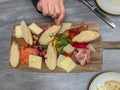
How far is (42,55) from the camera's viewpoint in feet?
3.30

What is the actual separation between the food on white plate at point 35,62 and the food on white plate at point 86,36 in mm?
147

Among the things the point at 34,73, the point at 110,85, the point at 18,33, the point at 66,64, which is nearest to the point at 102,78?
the point at 110,85

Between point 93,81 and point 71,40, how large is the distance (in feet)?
0.62

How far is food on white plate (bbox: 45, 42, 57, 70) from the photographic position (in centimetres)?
98

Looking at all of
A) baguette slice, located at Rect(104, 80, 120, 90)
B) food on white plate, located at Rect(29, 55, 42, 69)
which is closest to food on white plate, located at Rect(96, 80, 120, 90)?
baguette slice, located at Rect(104, 80, 120, 90)

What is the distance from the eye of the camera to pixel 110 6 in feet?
3.57

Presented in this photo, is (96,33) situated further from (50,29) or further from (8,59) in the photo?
(8,59)

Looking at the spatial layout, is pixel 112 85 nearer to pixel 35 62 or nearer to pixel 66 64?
pixel 66 64

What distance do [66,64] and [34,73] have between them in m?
0.12

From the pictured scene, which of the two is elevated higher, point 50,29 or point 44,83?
point 50,29

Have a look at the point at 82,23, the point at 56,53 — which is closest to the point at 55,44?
the point at 56,53

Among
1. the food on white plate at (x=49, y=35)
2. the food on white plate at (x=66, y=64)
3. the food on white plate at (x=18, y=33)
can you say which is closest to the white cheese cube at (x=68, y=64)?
the food on white plate at (x=66, y=64)

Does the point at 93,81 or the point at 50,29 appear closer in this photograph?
the point at 93,81

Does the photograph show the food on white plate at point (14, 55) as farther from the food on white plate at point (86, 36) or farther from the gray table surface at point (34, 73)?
the food on white plate at point (86, 36)
